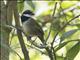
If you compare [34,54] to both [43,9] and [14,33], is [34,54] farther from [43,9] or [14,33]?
[43,9]

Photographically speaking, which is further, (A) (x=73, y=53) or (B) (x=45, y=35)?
(B) (x=45, y=35)

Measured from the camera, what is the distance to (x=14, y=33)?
2.95 feet

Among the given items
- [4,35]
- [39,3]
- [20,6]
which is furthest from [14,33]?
[39,3]

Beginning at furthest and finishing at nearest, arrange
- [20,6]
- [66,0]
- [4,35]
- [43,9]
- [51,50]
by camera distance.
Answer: [43,9] < [66,0] < [20,6] < [4,35] < [51,50]

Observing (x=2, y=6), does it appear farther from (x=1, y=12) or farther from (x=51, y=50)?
(x=51, y=50)

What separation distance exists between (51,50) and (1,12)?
372 millimetres

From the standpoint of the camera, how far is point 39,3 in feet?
5.10

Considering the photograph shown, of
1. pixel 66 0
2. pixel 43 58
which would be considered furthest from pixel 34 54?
pixel 66 0

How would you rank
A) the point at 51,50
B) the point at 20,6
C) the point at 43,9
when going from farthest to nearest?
the point at 43,9
the point at 20,6
the point at 51,50

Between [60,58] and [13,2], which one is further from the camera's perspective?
[13,2]

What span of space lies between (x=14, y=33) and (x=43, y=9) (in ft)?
2.00

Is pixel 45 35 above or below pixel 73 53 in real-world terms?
below

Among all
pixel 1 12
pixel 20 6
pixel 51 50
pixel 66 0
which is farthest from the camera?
pixel 66 0

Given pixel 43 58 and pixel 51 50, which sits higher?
pixel 51 50
